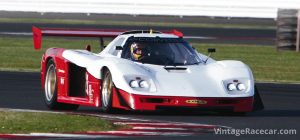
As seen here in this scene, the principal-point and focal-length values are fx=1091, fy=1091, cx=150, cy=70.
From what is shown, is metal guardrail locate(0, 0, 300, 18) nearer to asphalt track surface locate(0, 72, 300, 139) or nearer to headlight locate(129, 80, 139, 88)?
asphalt track surface locate(0, 72, 300, 139)

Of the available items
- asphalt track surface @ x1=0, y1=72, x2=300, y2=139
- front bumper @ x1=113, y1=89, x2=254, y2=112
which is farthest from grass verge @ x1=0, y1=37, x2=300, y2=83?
front bumper @ x1=113, y1=89, x2=254, y2=112

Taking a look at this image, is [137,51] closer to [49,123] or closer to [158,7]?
[49,123]

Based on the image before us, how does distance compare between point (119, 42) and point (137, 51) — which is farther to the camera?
point (119, 42)

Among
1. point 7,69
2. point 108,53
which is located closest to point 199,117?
point 108,53

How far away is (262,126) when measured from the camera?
43.3 ft

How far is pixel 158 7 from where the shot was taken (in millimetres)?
50281

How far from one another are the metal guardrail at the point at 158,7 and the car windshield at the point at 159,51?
32.8 m

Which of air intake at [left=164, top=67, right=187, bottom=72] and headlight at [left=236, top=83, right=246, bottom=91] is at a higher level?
air intake at [left=164, top=67, right=187, bottom=72]

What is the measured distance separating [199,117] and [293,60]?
1628 cm

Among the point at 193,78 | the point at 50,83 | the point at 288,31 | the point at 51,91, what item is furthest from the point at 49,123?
the point at 288,31

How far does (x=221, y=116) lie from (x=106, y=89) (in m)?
1.64

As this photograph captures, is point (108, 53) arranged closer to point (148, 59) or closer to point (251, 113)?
point (148, 59)

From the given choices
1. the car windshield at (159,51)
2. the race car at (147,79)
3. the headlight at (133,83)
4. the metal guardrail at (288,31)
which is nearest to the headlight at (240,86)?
the race car at (147,79)

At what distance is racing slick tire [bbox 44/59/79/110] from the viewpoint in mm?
16500
